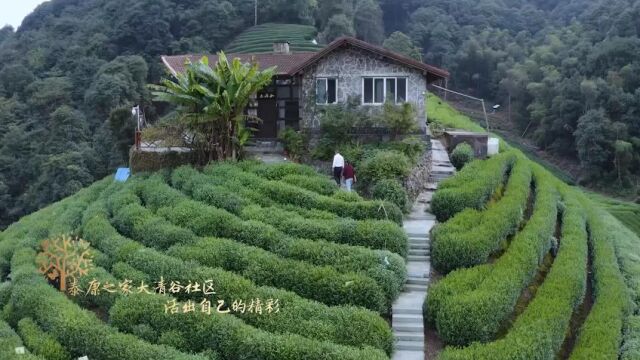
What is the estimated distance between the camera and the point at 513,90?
64.6 m

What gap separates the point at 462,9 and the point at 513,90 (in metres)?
27.7

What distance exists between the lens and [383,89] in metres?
25.1

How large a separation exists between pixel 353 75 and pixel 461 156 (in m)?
4.89

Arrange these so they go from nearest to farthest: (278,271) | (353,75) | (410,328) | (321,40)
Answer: (410,328)
(278,271)
(353,75)
(321,40)

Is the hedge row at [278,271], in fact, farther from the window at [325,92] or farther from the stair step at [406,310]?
the window at [325,92]

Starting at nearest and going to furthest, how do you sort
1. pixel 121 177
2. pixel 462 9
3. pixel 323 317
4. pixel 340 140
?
pixel 323 317 → pixel 340 140 → pixel 121 177 → pixel 462 9

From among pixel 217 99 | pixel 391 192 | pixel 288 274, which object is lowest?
pixel 288 274

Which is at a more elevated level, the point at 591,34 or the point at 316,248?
the point at 591,34

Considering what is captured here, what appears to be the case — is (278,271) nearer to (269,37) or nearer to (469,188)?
(469,188)

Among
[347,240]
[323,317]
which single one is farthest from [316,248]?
[323,317]

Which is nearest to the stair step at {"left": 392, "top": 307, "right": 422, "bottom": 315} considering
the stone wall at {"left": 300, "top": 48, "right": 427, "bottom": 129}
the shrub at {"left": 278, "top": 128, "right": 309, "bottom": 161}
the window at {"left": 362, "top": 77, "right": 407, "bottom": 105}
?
the shrub at {"left": 278, "top": 128, "right": 309, "bottom": 161}

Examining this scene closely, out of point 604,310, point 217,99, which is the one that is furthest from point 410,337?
point 217,99

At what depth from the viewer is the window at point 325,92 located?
2520 centimetres

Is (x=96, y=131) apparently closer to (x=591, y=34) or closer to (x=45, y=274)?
(x=45, y=274)
